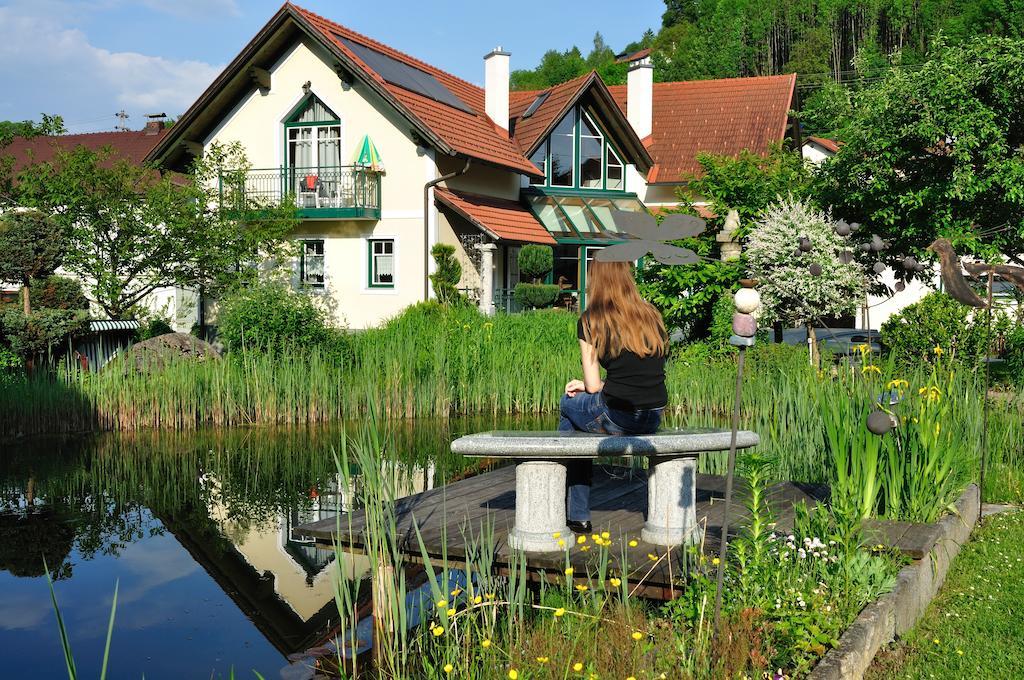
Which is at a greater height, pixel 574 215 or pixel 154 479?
pixel 574 215

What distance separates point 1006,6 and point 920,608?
181 feet

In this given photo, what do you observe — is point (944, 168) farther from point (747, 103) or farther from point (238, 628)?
point (747, 103)

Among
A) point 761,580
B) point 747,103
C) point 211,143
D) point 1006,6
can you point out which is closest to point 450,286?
point 211,143

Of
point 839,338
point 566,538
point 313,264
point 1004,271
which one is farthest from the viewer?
point 313,264

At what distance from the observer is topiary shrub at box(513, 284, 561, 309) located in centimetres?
2341

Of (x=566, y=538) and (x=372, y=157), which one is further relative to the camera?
(x=372, y=157)

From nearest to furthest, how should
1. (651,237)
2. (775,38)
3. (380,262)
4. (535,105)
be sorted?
(651,237) → (380,262) → (535,105) → (775,38)

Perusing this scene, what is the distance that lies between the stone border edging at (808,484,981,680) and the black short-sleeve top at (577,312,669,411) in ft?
4.92

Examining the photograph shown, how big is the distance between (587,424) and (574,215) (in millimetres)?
22410

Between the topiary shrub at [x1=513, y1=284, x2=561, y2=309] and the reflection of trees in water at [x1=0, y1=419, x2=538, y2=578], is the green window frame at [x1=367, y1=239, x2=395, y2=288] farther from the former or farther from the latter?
the reflection of trees in water at [x1=0, y1=419, x2=538, y2=578]

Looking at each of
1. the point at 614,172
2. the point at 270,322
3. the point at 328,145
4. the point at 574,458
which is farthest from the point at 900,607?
the point at 614,172

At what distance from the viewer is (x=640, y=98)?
3184cm

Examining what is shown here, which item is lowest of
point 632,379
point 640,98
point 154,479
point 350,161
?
point 154,479

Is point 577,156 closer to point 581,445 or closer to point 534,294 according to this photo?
point 534,294
